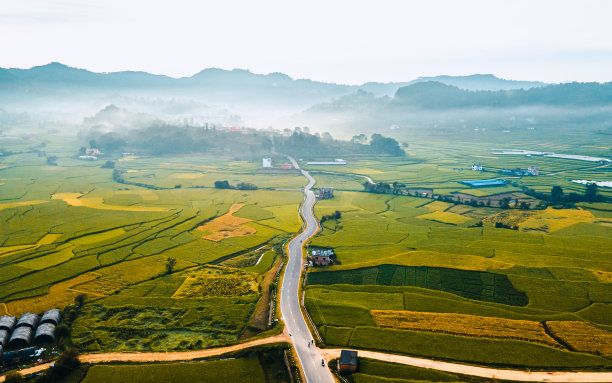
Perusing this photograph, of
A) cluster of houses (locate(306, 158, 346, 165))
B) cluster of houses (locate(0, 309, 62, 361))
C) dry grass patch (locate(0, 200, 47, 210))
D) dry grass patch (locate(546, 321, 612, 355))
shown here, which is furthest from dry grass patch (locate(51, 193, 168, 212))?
cluster of houses (locate(306, 158, 346, 165))

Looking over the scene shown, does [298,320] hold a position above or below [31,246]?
below

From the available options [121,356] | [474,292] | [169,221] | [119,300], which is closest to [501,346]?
[474,292]

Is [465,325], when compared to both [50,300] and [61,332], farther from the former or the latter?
[50,300]

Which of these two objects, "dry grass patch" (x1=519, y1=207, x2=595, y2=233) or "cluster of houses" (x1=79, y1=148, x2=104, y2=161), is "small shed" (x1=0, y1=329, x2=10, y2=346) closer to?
"dry grass patch" (x1=519, y1=207, x2=595, y2=233)

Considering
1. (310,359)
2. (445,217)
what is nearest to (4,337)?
(310,359)

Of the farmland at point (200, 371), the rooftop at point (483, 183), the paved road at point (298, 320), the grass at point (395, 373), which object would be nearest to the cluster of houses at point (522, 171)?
the rooftop at point (483, 183)

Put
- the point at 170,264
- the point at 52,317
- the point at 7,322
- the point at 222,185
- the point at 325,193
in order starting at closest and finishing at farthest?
the point at 7,322 → the point at 52,317 → the point at 170,264 → the point at 325,193 → the point at 222,185

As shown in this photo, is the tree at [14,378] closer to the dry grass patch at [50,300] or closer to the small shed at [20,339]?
the small shed at [20,339]

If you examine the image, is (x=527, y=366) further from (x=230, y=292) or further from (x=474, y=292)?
(x=230, y=292)
